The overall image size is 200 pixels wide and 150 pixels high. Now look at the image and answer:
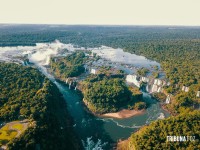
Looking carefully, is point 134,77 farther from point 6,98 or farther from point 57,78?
point 6,98

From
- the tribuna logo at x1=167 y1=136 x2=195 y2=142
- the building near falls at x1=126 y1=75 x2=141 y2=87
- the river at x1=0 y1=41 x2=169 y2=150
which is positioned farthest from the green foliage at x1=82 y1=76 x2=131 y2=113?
the tribuna logo at x1=167 y1=136 x2=195 y2=142

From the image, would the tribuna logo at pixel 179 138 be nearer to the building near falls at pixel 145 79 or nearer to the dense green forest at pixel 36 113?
the dense green forest at pixel 36 113

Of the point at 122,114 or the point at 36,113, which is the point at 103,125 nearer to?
the point at 122,114

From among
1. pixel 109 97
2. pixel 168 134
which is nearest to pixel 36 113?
pixel 109 97

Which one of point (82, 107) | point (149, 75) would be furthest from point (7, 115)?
point (149, 75)

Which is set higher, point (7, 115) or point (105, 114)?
point (7, 115)

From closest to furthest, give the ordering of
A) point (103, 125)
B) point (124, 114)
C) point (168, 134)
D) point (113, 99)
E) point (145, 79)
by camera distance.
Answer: point (168, 134) < point (103, 125) < point (124, 114) < point (113, 99) < point (145, 79)

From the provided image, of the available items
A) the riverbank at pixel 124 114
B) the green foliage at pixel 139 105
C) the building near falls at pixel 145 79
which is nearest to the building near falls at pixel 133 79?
the building near falls at pixel 145 79

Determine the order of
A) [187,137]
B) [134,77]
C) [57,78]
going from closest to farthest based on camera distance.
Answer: [187,137]
[134,77]
[57,78]

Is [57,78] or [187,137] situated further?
[57,78]
